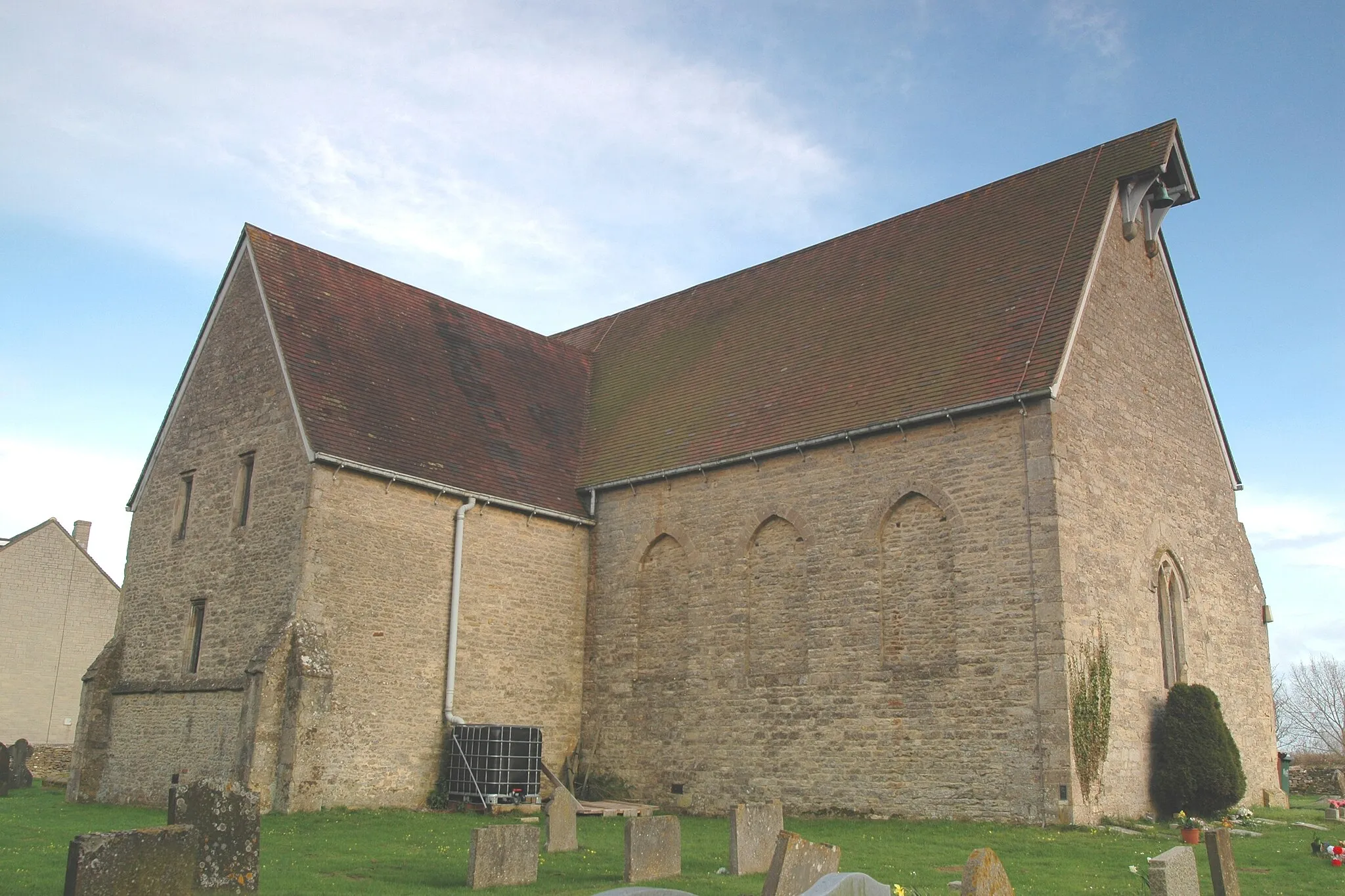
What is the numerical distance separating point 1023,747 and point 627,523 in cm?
986

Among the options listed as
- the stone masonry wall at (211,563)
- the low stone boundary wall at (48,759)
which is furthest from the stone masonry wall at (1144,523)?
the low stone boundary wall at (48,759)

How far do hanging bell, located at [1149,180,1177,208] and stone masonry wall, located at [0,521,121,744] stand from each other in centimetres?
3816

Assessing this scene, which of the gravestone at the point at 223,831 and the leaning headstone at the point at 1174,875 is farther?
the gravestone at the point at 223,831

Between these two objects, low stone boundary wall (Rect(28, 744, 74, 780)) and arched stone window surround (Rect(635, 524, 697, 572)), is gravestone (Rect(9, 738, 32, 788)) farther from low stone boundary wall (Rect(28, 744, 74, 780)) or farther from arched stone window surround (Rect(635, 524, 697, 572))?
arched stone window surround (Rect(635, 524, 697, 572))

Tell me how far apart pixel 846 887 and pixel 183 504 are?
64.9ft

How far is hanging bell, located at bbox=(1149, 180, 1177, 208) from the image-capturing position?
21.1m

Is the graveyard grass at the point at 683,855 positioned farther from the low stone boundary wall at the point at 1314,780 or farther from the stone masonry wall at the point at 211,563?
the low stone boundary wall at the point at 1314,780

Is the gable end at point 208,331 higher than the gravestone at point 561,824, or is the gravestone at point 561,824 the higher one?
the gable end at point 208,331

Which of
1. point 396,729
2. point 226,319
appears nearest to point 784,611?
point 396,729

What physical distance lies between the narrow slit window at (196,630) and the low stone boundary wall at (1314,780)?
81.2 ft

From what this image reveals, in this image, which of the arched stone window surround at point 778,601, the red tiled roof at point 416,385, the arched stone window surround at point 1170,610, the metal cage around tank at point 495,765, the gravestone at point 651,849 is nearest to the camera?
the gravestone at point 651,849

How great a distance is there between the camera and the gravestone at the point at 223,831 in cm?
991

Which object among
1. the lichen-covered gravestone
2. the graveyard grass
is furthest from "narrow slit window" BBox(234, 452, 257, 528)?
the lichen-covered gravestone

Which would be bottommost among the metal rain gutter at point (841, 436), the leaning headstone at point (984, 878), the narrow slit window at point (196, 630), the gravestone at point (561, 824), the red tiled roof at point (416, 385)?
the gravestone at point (561, 824)
